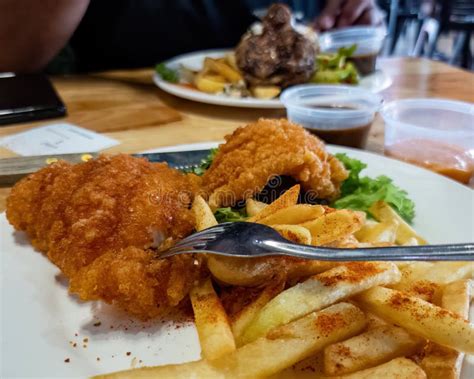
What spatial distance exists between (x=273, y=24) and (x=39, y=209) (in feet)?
8.12

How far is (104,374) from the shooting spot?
1202 millimetres

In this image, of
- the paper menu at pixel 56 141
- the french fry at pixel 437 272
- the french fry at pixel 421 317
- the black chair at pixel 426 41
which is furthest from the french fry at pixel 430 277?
the black chair at pixel 426 41

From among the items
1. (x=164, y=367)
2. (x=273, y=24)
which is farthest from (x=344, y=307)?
(x=273, y=24)

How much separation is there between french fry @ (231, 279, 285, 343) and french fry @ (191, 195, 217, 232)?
0.30 metres

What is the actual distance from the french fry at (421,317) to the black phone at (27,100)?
2478mm

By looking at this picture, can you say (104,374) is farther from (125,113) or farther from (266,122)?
(125,113)

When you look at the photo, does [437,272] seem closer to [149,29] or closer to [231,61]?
[231,61]

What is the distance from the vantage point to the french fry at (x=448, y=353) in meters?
1.11

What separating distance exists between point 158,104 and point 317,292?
253 centimetres

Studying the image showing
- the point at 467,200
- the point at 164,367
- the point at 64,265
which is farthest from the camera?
the point at 467,200

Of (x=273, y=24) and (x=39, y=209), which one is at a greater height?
(x=273, y=24)

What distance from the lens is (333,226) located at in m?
1.45

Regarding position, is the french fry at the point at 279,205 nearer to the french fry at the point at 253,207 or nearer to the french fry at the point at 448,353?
the french fry at the point at 253,207

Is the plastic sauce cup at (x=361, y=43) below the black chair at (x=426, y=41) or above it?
above
